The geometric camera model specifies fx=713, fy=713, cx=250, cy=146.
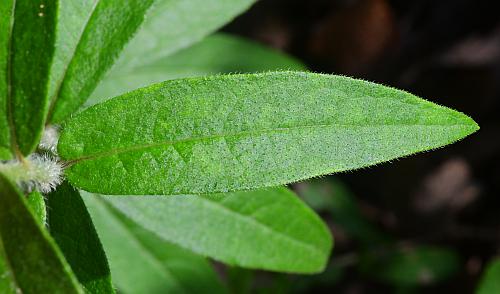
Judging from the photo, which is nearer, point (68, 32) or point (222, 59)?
point (68, 32)

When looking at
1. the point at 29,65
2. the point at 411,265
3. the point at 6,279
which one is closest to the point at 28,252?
the point at 6,279

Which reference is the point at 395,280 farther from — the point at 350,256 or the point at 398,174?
the point at 398,174

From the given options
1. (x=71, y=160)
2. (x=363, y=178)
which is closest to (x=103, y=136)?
(x=71, y=160)

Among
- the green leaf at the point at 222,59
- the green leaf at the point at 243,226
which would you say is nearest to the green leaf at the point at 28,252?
the green leaf at the point at 243,226

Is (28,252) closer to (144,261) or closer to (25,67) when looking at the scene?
(25,67)

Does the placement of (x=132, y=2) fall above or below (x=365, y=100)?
above

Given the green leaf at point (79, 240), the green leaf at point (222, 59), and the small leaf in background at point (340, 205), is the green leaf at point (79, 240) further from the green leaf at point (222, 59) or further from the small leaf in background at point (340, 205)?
the small leaf in background at point (340, 205)
